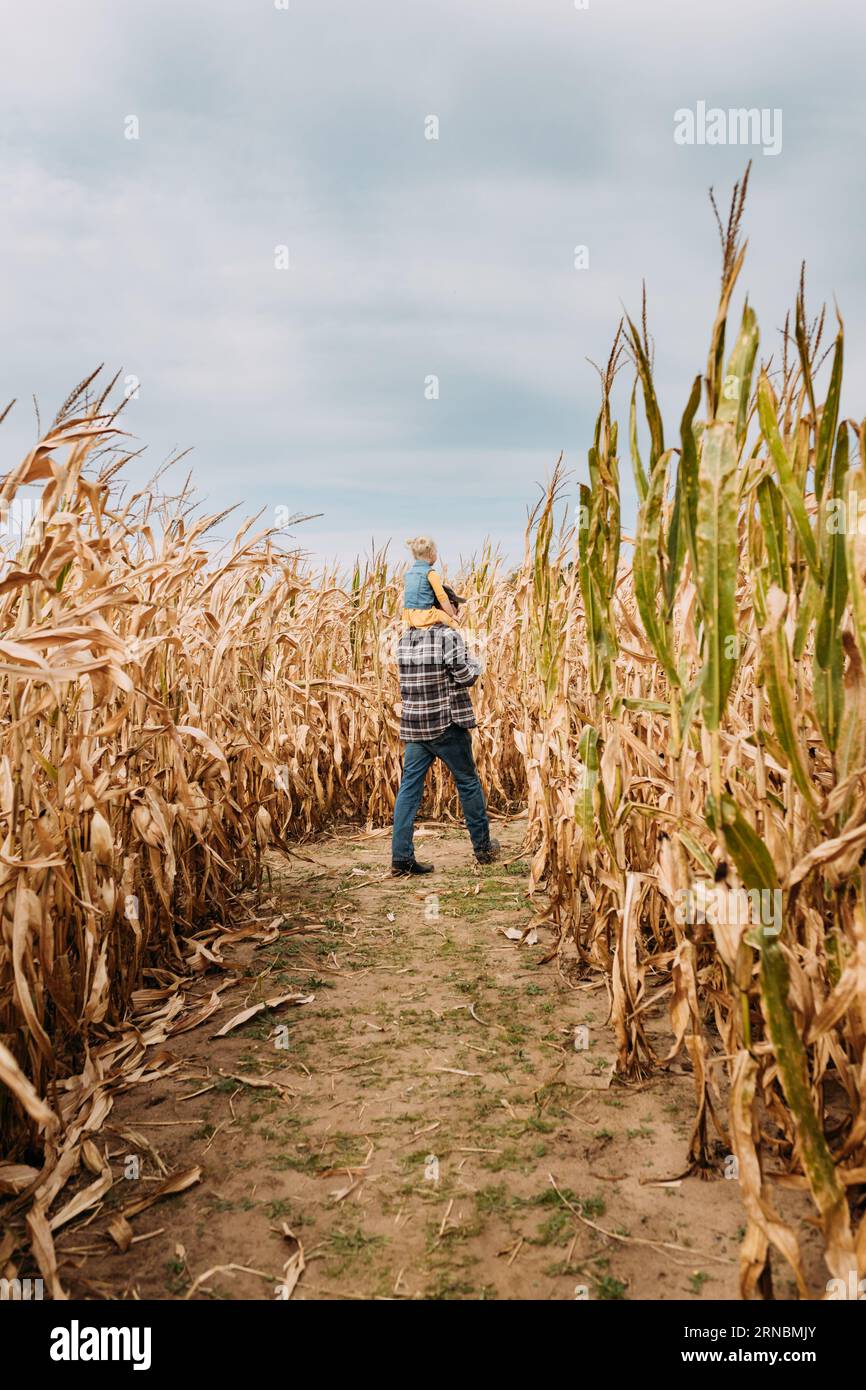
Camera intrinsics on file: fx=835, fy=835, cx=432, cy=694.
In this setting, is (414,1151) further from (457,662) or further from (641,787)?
(457,662)

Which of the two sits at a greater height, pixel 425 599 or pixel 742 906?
pixel 425 599

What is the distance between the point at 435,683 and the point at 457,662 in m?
0.19

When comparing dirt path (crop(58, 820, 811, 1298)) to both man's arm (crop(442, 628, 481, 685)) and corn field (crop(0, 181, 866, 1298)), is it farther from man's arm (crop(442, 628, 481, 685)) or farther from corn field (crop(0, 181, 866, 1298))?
man's arm (crop(442, 628, 481, 685))

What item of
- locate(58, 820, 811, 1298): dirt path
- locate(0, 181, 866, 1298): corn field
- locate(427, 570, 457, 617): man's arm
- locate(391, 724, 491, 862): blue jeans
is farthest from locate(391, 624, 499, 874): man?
locate(58, 820, 811, 1298): dirt path

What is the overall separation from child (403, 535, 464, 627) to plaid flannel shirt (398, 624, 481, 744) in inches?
3.1

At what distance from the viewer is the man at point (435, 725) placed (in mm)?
5066

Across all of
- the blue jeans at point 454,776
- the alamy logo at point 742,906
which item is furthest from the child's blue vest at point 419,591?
the alamy logo at point 742,906

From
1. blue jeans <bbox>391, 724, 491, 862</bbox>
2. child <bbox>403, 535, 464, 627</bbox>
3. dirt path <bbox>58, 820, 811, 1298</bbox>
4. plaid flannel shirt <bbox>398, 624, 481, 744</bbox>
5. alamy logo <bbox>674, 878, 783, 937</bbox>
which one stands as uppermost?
child <bbox>403, 535, 464, 627</bbox>

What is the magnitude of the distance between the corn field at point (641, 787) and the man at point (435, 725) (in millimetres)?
1034

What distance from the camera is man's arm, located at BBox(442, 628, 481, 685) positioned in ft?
16.8

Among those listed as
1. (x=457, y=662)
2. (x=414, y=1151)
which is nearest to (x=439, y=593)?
(x=457, y=662)
